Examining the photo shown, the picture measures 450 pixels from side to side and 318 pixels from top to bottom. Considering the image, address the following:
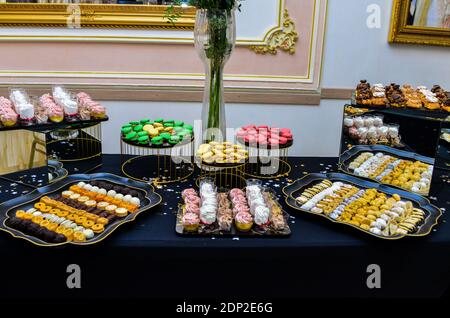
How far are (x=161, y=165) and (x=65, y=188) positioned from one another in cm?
47

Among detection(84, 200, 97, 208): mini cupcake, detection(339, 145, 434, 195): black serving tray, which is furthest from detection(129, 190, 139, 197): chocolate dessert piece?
detection(339, 145, 434, 195): black serving tray

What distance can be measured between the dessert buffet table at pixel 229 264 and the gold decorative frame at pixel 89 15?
1638mm

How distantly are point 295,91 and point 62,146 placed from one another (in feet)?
5.10

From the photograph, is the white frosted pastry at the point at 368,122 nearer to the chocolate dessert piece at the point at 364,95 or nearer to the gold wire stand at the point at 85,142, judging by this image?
the chocolate dessert piece at the point at 364,95

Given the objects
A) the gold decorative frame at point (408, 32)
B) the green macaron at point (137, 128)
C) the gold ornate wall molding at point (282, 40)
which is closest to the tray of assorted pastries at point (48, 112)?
the green macaron at point (137, 128)

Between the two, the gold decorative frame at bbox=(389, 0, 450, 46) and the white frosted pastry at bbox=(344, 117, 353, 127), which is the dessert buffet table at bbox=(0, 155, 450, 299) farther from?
the gold decorative frame at bbox=(389, 0, 450, 46)

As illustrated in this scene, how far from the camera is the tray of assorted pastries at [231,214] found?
147 cm

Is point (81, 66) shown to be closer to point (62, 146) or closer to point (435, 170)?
point (62, 146)

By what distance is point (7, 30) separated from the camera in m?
2.75

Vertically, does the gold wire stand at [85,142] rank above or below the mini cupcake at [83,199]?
above

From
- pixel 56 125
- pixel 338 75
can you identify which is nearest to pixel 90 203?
pixel 56 125

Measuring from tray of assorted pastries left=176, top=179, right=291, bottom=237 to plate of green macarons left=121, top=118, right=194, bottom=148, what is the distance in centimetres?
25

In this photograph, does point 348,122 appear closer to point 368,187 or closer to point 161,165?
point 368,187
